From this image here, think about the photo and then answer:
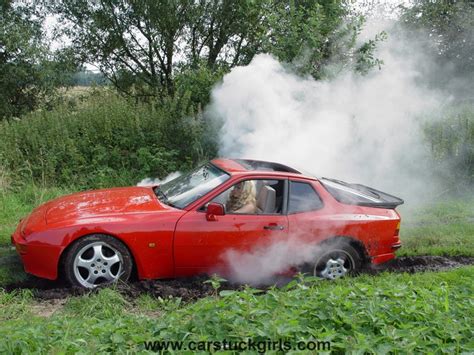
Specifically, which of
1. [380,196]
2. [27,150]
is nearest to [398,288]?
[380,196]

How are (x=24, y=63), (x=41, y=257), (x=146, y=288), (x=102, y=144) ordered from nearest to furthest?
(x=41, y=257) → (x=146, y=288) → (x=102, y=144) → (x=24, y=63)

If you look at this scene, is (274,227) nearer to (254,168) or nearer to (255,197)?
(255,197)

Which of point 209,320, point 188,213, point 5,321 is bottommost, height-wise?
point 5,321

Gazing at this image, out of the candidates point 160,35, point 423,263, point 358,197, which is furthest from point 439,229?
point 160,35

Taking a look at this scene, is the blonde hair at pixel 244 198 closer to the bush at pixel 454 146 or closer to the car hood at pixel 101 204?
the car hood at pixel 101 204

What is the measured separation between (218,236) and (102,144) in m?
5.90

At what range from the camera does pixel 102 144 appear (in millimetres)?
10656

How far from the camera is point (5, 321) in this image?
4.41 m

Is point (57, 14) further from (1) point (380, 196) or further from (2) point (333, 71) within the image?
(1) point (380, 196)

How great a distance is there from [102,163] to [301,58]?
14.9 ft

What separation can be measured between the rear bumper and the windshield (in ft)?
4.33

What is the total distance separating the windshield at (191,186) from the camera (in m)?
5.73

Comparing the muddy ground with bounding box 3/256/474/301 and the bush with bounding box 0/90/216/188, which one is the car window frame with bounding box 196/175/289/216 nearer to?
the muddy ground with bounding box 3/256/474/301

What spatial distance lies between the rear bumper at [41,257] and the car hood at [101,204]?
292 millimetres
